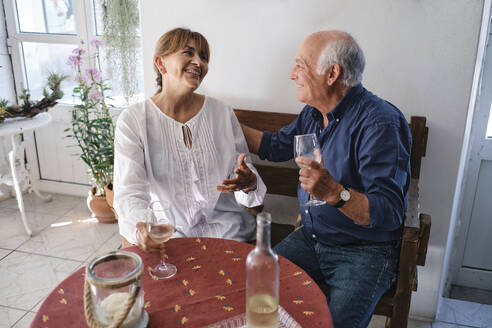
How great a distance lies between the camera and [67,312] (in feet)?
3.63

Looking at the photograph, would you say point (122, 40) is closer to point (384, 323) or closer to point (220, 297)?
point (220, 297)

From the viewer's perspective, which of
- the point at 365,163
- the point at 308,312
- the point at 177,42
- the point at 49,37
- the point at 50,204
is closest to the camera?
the point at 308,312

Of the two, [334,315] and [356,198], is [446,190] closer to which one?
[356,198]

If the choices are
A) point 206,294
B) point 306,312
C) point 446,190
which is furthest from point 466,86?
point 206,294

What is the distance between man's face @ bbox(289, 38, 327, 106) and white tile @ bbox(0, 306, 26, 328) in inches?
71.8

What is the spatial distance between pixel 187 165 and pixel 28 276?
142cm

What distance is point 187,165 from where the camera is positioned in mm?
1848

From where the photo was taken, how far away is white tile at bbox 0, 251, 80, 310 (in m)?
2.32

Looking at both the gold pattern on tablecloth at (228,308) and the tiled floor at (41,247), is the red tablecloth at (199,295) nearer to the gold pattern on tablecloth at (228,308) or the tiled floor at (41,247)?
the gold pattern on tablecloth at (228,308)

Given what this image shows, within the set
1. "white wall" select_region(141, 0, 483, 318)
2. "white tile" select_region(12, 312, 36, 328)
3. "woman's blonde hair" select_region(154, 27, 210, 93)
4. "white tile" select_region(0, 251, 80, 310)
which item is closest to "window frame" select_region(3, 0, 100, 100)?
"white wall" select_region(141, 0, 483, 318)

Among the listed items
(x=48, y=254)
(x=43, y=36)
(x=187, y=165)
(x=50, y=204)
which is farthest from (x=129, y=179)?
(x=43, y=36)

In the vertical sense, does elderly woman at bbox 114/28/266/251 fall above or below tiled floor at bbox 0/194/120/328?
above

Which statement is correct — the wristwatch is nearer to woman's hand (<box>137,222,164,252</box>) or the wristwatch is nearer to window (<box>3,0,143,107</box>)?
woman's hand (<box>137,222,164,252</box>)

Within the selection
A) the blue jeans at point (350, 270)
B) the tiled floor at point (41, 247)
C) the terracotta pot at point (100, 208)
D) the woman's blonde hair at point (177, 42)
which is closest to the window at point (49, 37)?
the terracotta pot at point (100, 208)
